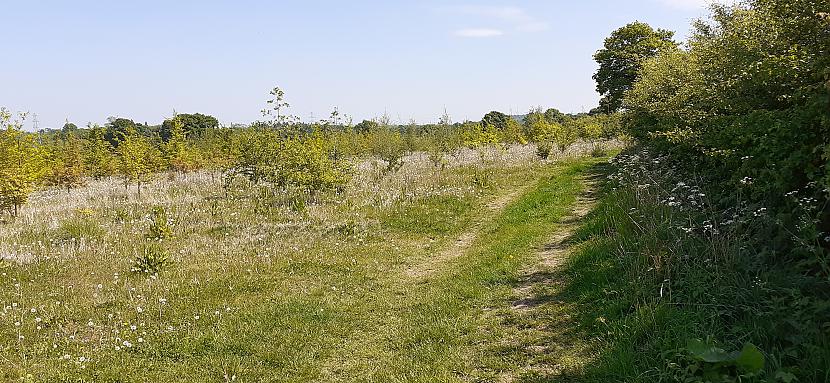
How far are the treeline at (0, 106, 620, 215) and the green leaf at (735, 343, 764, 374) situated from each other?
11009mm

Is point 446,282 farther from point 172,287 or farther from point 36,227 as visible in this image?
point 36,227

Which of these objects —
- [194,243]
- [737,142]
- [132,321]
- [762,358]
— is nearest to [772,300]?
[762,358]

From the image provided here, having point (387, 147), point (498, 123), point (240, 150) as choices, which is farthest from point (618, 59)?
point (240, 150)

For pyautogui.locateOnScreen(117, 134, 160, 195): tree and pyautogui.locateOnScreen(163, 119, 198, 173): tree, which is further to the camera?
pyautogui.locateOnScreen(163, 119, 198, 173): tree

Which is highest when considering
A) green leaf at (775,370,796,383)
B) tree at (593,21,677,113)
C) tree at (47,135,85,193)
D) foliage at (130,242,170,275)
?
tree at (593,21,677,113)

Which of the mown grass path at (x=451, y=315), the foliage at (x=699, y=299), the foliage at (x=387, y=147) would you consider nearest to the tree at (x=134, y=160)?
the foliage at (x=387, y=147)

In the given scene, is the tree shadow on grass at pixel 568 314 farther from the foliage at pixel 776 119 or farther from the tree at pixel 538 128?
the tree at pixel 538 128

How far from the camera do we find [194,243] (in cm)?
925

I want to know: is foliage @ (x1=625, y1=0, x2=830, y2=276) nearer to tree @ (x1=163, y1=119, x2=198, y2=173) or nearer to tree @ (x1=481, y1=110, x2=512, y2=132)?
tree @ (x1=163, y1=119, x2=198, y2=173)

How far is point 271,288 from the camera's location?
6867 mm

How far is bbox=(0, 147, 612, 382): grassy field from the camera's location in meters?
4.69

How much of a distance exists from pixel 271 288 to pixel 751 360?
18.3 ft

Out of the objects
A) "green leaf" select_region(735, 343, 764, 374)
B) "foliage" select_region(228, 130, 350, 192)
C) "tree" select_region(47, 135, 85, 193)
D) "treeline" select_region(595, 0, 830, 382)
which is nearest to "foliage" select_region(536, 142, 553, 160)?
"foliage" select_region(228, 130, 350, 192)

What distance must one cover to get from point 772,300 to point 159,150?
22.4 meters
